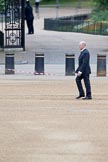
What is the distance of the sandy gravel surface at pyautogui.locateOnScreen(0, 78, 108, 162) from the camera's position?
13.6m

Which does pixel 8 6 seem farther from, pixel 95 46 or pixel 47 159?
pixel 47 159

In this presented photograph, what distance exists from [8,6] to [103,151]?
2081 centimetres

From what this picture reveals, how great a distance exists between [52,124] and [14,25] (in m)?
18.2

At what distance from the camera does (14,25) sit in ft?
112

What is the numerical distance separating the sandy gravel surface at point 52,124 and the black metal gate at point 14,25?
34.4ft

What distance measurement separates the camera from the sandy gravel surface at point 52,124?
13.6 m

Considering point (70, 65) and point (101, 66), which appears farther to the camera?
point (70, 65)

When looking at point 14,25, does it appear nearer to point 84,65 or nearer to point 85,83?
point 85,83

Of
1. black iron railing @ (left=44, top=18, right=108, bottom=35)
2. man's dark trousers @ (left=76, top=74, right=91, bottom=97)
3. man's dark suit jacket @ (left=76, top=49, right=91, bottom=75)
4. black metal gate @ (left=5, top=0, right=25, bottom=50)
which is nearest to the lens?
man's dark suit jacket @ (left=76, top=49, right=91, bottom=75)

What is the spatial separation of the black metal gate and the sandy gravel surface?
413 inches

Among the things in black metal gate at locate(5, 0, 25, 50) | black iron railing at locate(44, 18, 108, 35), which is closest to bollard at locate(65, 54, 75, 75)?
black metal gate at locate(5, 0, 25, 50)

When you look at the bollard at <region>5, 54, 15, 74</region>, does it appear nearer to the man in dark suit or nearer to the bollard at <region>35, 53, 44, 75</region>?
the bollard at <region>35, 53, 44, 75</region>

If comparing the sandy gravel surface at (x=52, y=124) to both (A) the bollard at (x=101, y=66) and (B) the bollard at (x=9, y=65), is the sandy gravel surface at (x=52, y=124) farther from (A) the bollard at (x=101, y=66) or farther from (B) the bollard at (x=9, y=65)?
(B) the bollard at (x=9, y=65)

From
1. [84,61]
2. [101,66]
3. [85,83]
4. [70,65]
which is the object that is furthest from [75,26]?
[84,61]
